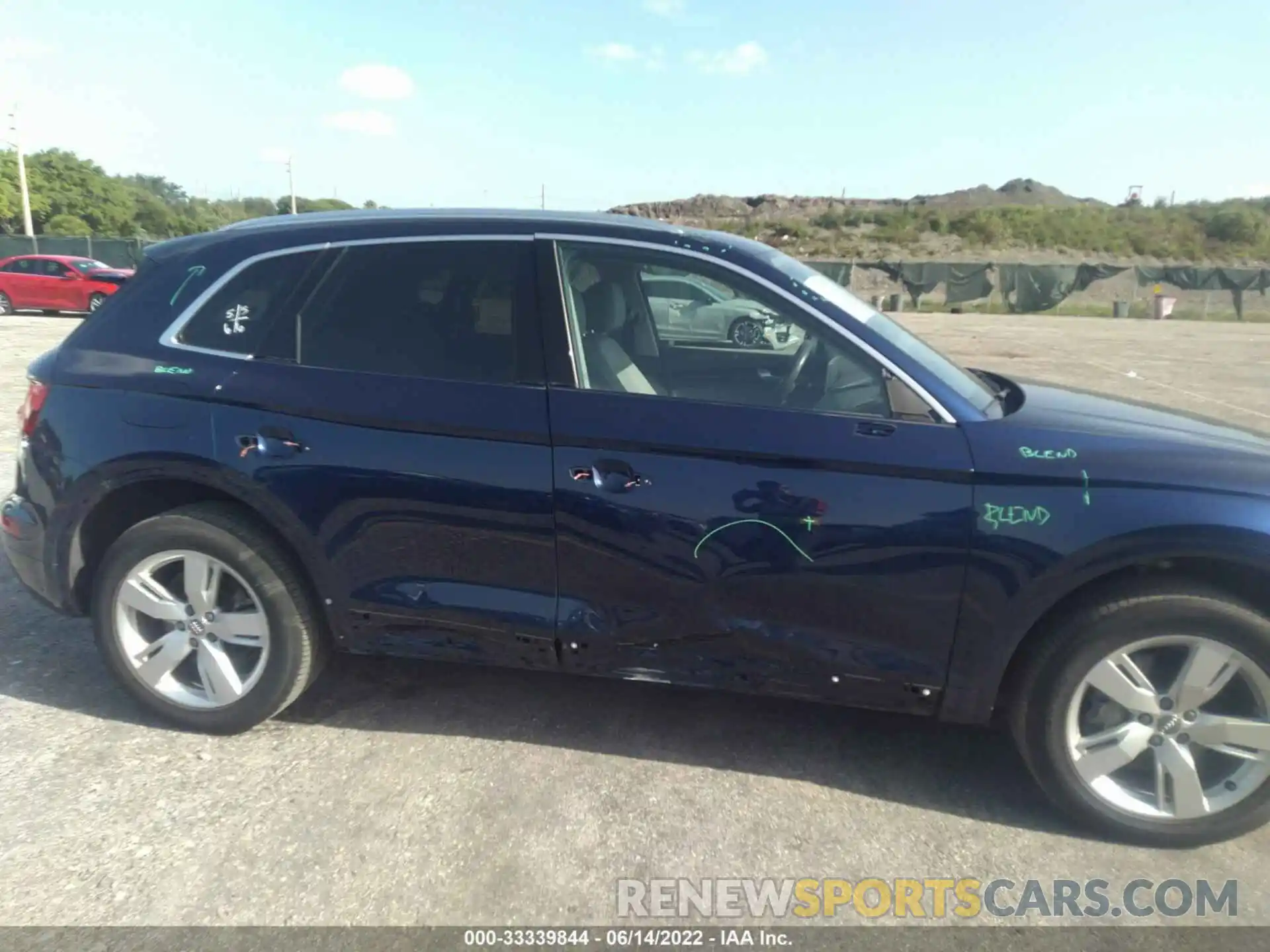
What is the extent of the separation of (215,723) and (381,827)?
2.95 ft

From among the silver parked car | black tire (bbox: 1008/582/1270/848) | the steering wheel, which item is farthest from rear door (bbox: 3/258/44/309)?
black tire (bbox: 1008/582/1270/848)

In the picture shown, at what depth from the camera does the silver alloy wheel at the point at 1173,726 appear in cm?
259

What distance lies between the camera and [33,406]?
325 centimetres

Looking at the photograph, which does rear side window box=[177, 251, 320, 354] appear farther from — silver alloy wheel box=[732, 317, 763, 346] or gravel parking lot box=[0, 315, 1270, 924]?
silver alloy wheel box=[732, 317, 763, 346]

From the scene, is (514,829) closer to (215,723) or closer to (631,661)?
(631,661)

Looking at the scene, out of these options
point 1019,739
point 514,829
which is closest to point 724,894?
point 514,829

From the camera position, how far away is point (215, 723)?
3170 millimetres

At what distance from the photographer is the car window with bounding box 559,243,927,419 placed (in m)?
2.81

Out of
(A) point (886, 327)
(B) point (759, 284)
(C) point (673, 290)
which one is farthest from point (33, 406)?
(A) point (886, 327)

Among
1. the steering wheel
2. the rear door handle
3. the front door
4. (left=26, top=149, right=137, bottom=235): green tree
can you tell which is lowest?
the front door

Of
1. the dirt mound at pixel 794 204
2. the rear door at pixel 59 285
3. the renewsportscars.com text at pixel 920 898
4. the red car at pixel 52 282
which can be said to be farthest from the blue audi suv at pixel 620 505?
the dirt mound at pixel 794 204

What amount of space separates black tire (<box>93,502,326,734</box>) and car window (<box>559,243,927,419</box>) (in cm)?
131

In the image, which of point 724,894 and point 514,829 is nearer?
point 724,894

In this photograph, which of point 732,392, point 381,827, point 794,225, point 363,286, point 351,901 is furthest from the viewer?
point 794,225
